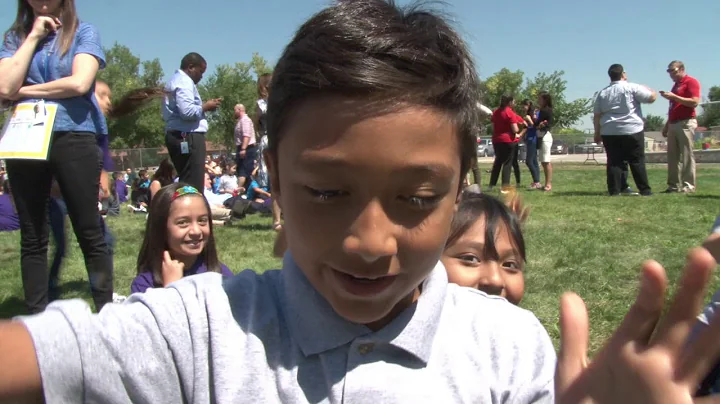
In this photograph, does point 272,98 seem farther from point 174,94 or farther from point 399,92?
point 174,94

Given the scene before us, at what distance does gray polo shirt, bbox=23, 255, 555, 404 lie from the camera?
109 centimetres

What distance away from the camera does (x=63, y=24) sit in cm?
344

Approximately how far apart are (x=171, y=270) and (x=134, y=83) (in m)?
64.2

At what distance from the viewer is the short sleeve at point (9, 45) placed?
11.2 feet

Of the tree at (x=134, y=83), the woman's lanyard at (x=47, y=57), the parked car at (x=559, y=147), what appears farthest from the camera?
the tree at (x=134, y=83)

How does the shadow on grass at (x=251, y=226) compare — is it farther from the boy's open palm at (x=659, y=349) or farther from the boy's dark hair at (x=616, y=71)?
the boy's open palm at (x=659, y=349)

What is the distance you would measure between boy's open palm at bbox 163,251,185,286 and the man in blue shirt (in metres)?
2.82

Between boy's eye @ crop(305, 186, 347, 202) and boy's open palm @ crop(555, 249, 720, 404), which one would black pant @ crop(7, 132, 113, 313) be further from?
boy's open palm @ crop(555, 249, 720, 404)

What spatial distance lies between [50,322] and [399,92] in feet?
2.44

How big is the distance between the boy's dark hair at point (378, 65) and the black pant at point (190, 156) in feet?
16.7

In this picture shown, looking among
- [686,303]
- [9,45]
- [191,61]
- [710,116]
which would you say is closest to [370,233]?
[686,303]

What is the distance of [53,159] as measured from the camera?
3.39 meters

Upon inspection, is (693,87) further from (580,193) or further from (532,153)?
(532,153)

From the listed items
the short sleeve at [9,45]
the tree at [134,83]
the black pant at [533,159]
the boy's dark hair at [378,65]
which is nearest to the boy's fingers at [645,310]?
the boy's dark hair at [378,65]
